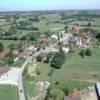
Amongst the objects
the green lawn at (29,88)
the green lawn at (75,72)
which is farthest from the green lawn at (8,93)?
the green lawn at (75,72)

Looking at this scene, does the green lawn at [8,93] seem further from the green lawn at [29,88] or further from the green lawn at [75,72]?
the green lawn at [75,72]

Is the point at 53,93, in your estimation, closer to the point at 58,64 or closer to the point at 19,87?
the point at 19,87

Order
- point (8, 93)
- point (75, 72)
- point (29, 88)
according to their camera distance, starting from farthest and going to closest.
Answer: point (75, 72) < point (29, 88) < point (8, 93)

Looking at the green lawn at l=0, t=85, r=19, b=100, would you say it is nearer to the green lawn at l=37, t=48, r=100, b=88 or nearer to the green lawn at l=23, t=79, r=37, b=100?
the green lawn at l=23, t=79, r=37, b=100

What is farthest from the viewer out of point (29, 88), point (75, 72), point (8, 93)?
point (75, 72)

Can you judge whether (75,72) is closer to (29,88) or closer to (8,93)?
(29,88)

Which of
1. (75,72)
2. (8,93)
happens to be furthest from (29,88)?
(75,72)

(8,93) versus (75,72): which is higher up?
(8,93)
